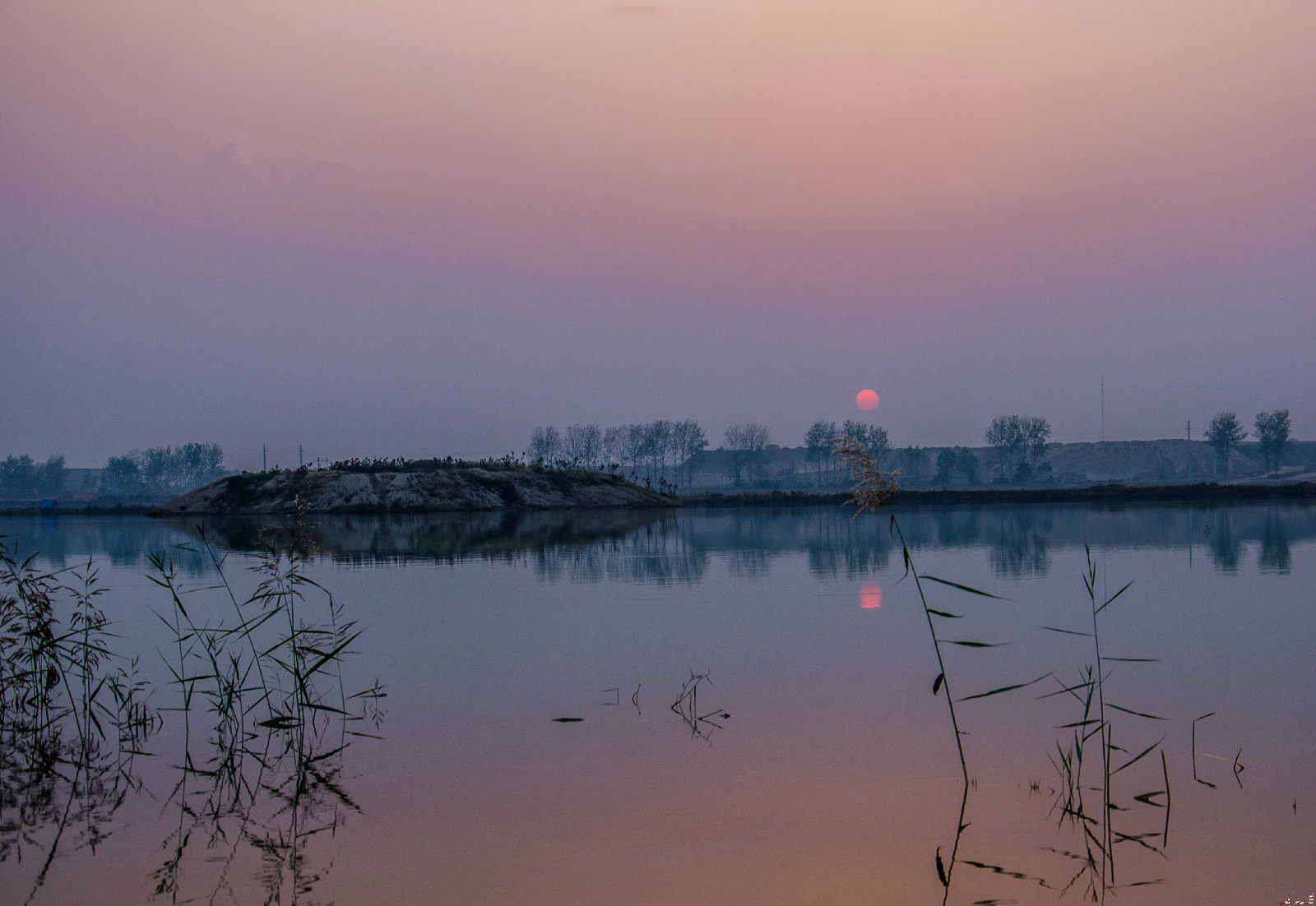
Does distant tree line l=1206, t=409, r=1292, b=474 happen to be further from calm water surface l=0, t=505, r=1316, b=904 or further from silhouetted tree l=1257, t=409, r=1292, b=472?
calm water surface l=0, t=505, r=1316, b=904

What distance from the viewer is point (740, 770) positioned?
8453 millimetres

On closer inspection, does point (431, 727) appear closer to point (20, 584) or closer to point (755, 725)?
point (755, 725)

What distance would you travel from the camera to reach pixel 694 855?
264 inches

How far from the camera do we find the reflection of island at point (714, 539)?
Result: 27.3 m

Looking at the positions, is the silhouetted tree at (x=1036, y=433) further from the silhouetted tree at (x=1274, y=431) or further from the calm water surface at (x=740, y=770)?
the calm water surface at (x=740, y=770)

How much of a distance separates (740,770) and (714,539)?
31.2 meters

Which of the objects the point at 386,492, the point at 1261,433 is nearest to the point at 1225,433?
the point at 1261,433

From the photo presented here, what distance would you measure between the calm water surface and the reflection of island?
7579 millimetres

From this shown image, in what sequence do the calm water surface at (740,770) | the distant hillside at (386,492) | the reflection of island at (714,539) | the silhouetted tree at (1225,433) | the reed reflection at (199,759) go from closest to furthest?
the calm water surface at (740,770)
the reed reflection at (199,759)
the reflection of island at (714,539)
the distant hillside at (386,492)
the silhouetted tree at (1225,433)

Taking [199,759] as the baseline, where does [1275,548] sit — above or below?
above

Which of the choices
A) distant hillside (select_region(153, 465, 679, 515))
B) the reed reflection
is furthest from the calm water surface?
distant hillside (select_region(153, 465, 679, 515))

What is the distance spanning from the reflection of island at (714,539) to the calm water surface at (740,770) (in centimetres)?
758

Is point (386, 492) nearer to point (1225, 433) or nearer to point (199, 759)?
point (199, 759)

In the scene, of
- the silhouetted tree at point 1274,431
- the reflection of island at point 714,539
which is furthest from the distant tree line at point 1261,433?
the reflection of island at point 714,539
